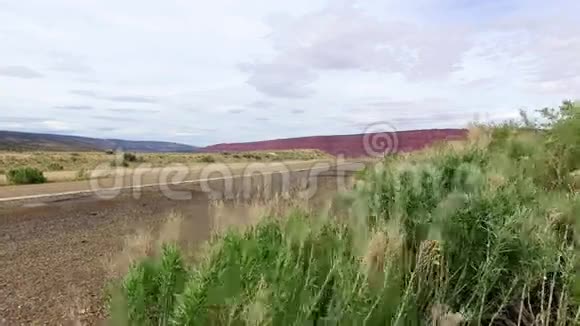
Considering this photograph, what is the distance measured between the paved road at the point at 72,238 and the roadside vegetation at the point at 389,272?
1.44 m

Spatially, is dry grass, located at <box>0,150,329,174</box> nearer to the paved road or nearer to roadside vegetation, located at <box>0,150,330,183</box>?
roadside vegetation, located at <box>0,150,330,183</box>

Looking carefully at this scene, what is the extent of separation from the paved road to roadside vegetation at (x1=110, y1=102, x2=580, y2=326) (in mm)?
1440

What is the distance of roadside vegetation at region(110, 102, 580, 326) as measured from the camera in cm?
380

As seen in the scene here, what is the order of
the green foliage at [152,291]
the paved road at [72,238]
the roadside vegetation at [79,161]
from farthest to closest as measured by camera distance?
the roadside vegetation at [79,161]
the paved road at [72,238]
the green foliage at [152,291]

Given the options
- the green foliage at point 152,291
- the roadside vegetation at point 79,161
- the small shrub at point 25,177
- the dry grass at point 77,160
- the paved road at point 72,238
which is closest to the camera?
the green foliage at point 152,291

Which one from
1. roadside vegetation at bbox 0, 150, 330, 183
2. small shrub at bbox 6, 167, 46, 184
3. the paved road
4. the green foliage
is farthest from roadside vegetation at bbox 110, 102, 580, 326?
roadside vegetation at bbox 0, 150, 330, 183

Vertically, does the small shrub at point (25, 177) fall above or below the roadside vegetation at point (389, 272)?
below

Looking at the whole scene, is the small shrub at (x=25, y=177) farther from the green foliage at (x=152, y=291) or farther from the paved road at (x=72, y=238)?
the green foliage at (x=152, y=291)

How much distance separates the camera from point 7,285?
21.3 feet

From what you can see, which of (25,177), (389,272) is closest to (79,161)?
(25,177)

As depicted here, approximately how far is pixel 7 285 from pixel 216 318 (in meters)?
3.80

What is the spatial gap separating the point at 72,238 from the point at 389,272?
7090 millimetres

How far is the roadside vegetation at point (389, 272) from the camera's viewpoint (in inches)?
150

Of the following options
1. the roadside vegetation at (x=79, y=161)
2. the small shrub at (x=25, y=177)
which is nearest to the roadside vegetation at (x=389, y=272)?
the small shrub at (x=25, y=177)
